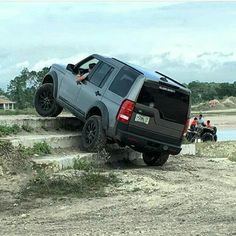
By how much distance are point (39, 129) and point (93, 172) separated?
3.57 m

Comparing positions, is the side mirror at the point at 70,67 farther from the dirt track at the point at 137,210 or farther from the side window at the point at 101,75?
the dirt track at the point at 137,210

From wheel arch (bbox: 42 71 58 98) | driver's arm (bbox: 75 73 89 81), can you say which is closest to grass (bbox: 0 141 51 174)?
driver's arm (bbox: 75 73 89 81)

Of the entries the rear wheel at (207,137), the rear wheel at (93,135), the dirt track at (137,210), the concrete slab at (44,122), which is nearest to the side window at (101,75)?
the rear wheel at (93,135)

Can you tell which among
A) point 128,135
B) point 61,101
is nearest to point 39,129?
point 61,101

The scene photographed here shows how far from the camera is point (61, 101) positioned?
531 inches

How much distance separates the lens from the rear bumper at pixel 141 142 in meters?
11.2

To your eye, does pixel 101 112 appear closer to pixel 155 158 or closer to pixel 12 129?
pixel 155 158

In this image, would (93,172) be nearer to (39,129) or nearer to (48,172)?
(48,172)

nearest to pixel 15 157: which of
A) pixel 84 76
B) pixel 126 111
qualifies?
pixel 126 111

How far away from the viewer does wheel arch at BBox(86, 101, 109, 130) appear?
11595 millimetres

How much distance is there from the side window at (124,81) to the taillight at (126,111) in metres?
0.27

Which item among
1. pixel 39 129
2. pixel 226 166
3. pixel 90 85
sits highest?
pixel 90 85

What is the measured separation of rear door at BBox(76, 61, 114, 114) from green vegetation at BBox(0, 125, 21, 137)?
156 centimetres

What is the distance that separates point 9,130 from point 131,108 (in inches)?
119
